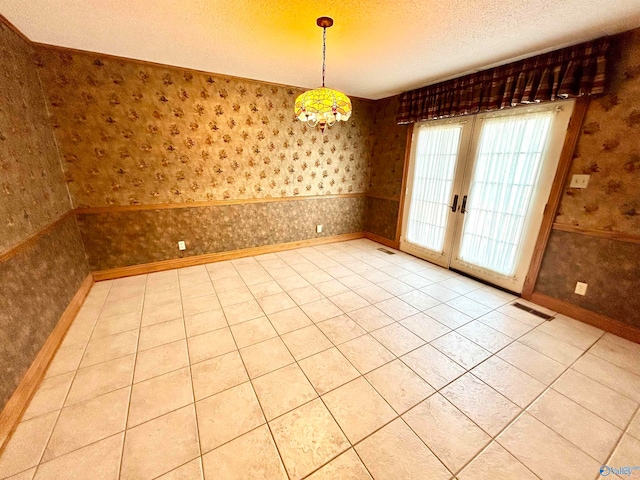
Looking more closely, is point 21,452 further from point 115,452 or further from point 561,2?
point 561,2

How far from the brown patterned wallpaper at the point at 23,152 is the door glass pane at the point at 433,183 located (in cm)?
439

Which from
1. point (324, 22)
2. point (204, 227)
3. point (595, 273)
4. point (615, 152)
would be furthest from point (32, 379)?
point (615, 152)

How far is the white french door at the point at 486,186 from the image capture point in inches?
102

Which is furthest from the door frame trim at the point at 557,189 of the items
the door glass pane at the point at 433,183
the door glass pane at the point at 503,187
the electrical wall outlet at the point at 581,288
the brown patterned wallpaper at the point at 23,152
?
the brown patterned wallpaper at the point at 23,152

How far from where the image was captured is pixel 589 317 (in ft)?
7.93

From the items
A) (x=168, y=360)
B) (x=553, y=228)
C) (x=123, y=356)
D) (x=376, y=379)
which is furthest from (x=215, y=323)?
(x=553, y=228)

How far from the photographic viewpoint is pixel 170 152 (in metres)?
3.15

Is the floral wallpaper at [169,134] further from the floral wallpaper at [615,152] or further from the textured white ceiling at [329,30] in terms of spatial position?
the floral wallpaper at [615,152]

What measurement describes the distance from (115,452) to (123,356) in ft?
2.65

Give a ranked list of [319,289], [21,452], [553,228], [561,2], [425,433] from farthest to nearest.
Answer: [319,289] → [553,228] → [561,2] → [425,433] → [21,452]

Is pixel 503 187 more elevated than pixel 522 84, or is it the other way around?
pixel 522 84

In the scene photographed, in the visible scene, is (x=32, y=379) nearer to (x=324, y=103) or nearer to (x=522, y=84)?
(x=324, y=103)

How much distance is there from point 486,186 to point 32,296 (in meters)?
4.48

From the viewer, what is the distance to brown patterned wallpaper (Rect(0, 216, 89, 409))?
152 cm
